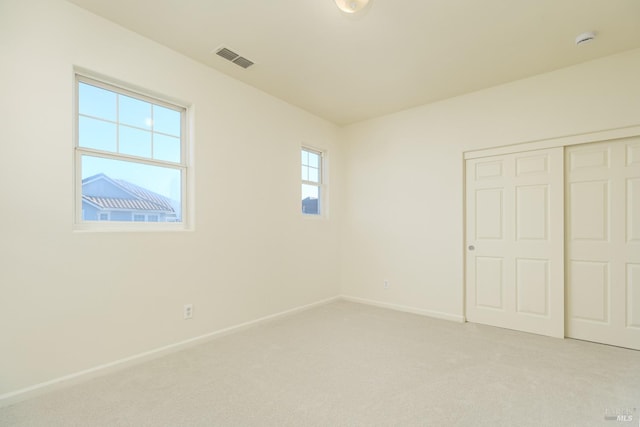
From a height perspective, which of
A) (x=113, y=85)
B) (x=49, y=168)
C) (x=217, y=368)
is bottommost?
(x=217, y=368)

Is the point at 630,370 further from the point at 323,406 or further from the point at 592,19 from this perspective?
the point at 592,19

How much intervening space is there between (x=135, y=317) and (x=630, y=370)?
410 centimetres

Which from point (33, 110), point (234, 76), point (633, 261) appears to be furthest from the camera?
point (234, 76)

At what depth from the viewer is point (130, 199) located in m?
2.58

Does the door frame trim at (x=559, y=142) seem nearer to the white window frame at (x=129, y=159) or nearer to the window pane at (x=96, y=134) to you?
the white window frame at (x=129, y=159)

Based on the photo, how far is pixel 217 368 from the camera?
2402 mm

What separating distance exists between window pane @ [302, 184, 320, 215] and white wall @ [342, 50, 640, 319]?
0.53 metres

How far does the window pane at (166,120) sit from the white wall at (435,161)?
8.80ft

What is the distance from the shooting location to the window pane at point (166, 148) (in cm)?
275

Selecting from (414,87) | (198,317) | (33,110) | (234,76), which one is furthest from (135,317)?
(414,87)

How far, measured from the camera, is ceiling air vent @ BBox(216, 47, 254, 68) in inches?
109

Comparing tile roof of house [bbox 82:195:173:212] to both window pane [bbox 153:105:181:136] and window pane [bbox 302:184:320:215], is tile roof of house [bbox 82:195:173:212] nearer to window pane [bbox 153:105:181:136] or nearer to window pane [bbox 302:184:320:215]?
window pane [bbox 153:105:181:136]

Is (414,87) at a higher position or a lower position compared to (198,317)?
higher

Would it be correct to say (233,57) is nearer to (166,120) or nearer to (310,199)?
(166,120)
